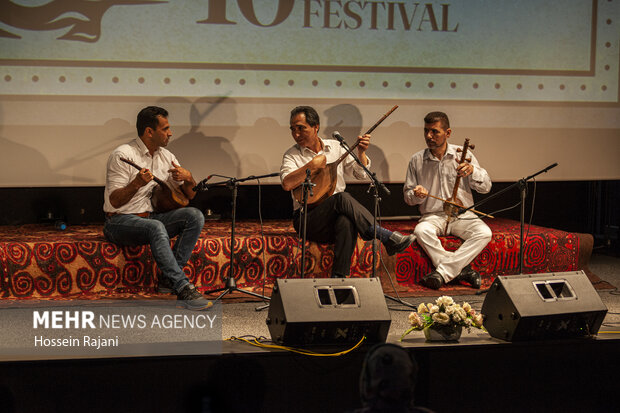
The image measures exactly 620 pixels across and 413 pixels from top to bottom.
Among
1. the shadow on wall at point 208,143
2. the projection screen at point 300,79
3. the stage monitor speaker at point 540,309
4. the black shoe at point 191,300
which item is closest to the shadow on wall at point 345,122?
the projection screen at point 300,79

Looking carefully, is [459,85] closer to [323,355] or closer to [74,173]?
[74,173]

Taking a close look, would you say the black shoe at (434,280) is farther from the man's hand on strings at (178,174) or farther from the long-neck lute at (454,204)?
the man's hand on strings at (178,174)

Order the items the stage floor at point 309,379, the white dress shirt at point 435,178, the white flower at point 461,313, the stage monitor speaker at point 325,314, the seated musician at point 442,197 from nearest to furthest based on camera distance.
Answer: the stage floor at point 309,379 < the stage monitor speaker at point 325,314 < the white flower at point 461,313 < the seated musician at point 442,197 < the white dress shirt at point 435,178

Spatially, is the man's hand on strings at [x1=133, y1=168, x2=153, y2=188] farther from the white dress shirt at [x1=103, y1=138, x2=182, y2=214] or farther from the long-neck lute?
the long-neck lute

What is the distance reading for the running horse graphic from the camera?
448 centimetres

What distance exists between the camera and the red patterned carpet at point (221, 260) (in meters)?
4.00

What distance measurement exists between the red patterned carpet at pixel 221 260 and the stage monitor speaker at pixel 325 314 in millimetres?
1640

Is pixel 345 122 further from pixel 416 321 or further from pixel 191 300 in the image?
pixel 416 321

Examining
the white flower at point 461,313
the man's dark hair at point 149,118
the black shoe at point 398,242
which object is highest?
the man's dark hair at point 149,118

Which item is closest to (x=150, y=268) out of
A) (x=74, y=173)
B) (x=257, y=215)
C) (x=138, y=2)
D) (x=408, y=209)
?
(x=74, y=173)

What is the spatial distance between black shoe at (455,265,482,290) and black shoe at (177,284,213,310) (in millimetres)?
1635

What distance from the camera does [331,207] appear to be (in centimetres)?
409

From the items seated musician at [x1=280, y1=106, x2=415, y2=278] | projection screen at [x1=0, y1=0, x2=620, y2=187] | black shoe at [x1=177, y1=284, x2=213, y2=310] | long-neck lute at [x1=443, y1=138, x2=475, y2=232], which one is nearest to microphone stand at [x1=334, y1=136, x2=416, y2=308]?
seated musician at [x1=280, y1=106, x2=415, y2=278]

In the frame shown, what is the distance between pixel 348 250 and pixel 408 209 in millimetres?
1589
